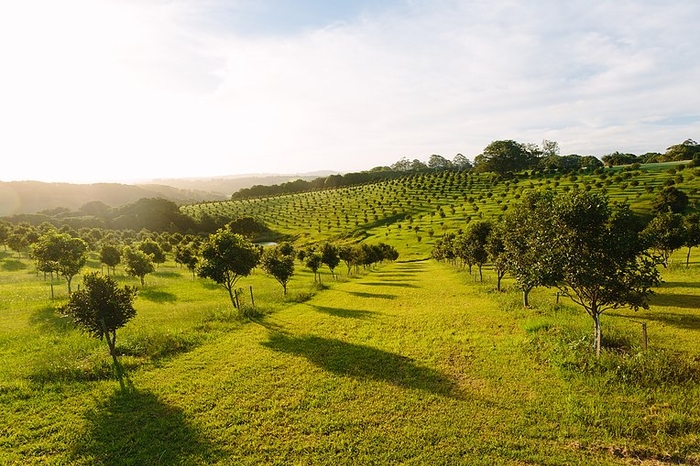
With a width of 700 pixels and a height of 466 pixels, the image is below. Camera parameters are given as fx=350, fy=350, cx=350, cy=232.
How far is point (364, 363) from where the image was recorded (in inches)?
845

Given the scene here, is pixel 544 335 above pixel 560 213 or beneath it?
beneath

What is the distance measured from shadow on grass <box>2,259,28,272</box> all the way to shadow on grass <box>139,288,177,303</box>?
3163 cm

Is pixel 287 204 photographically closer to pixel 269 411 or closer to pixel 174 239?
pixel 174 239

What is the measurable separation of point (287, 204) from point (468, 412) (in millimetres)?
187399

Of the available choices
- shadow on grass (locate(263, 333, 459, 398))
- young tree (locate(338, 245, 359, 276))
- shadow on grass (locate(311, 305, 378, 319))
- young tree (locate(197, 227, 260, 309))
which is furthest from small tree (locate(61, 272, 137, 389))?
young tree (locate(338, 245, 359, 276))

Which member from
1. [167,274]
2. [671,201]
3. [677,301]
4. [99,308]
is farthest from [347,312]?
[671,201]

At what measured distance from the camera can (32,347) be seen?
23.6 m

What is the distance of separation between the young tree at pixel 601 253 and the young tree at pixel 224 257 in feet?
84.7

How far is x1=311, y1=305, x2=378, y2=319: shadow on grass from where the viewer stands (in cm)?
3322

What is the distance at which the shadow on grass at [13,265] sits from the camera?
5972 cm

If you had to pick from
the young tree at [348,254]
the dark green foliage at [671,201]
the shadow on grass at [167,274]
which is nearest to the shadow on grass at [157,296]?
the shadow on grass at [167,274]

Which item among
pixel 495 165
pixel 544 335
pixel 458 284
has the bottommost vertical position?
pixel 458 284

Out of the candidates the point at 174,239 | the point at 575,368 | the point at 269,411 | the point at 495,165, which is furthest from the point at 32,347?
the point at 495,165

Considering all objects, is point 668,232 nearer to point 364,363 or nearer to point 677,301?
point 677,301
